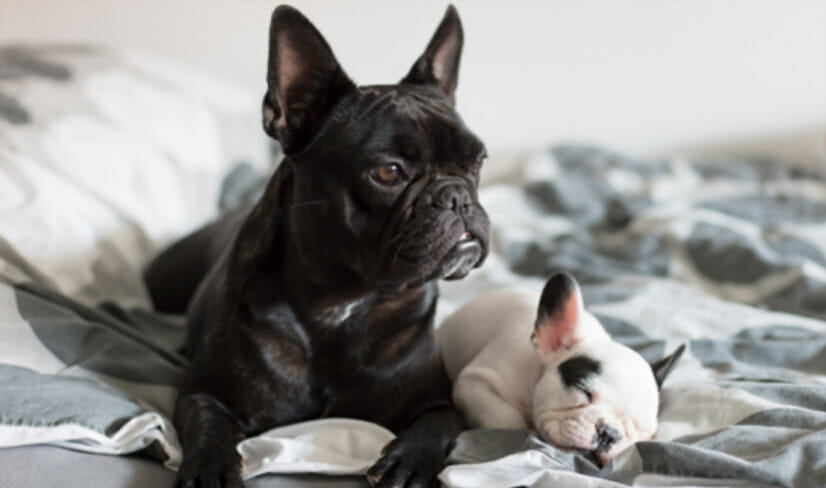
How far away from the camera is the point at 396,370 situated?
1.60 metres

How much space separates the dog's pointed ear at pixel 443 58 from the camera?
1721mm

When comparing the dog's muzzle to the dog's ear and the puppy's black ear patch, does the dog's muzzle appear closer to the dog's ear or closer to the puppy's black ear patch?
the puppy's black ear patch

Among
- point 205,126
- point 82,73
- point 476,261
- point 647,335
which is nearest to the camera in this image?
point 476,261

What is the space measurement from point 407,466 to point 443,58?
0.82 m

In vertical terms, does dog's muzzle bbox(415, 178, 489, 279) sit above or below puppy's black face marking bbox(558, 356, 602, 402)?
above

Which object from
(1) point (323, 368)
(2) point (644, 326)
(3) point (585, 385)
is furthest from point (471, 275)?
(3) point (585, 385)

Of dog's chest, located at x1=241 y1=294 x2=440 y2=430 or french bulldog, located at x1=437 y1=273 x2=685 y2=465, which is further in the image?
dog's chest, located at x1=241 y1=294 x2=440 y2=430

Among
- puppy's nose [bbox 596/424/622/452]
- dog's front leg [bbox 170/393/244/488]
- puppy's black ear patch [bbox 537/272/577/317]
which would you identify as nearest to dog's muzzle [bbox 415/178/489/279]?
puppy's black ear patch [bbox 537/272/577/317]

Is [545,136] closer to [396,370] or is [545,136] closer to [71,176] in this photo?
[71,176]

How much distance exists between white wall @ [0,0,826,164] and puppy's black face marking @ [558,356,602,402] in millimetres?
2051

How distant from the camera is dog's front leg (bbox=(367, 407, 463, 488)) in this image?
1374 millimetres

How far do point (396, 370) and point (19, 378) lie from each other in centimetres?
68

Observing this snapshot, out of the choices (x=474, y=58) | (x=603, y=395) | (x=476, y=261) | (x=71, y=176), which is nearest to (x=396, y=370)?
(x=476, y=261)

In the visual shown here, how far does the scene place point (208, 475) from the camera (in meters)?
1.36
